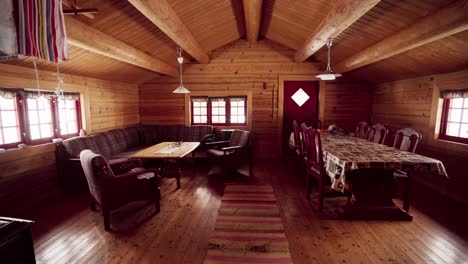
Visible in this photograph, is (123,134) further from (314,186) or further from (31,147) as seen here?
(314,186)

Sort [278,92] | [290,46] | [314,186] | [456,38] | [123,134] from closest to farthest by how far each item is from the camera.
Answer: [456,38]
[314,186]
[123,134]
[290,46]
[278,92]

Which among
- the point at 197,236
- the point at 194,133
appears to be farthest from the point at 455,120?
the point at 194,133

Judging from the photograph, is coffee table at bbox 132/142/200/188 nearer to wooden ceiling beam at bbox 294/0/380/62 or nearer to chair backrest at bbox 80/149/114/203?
chair backrest at bbox 80/149/114/203

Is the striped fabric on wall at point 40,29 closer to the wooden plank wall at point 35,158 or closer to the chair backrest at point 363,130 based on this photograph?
the wooden plank wall at point 35,158

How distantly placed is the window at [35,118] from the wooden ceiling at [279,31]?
1.67 ft

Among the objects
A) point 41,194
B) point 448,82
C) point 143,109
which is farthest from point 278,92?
point 41,194

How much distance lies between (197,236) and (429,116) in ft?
14.1

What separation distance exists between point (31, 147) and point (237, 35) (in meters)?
4.46

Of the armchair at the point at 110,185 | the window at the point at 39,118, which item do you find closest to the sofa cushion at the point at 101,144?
the window at the point at 39,118

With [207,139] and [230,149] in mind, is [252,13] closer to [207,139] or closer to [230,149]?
[230,149]

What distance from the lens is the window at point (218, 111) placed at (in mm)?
5852

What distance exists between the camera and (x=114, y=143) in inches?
178

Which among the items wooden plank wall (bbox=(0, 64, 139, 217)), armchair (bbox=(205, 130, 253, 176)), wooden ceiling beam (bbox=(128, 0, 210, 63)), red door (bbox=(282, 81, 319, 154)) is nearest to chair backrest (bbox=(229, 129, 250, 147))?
armchair (bbox=(205, 130, 253, 176))

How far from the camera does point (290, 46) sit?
5289mm
